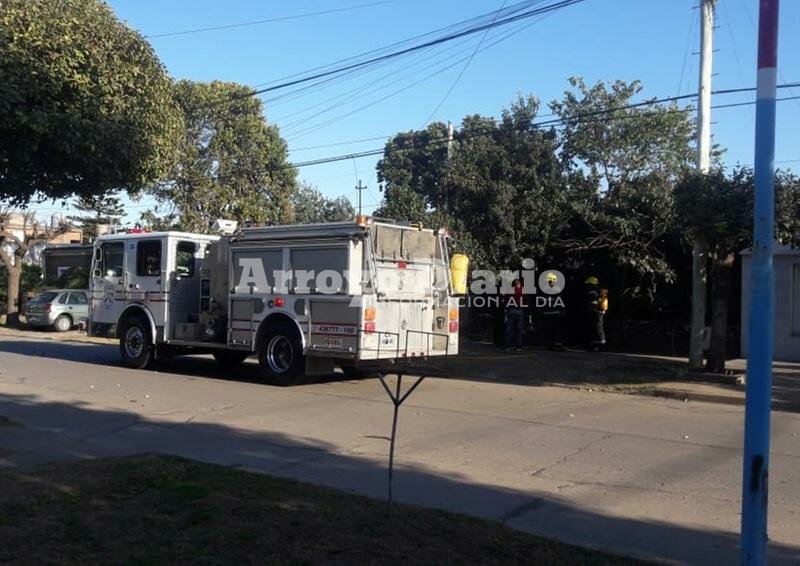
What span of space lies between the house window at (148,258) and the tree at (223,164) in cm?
1747

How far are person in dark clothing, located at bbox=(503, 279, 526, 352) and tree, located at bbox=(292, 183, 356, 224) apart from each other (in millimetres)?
29095

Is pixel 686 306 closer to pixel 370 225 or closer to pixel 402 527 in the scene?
pixel 370 225

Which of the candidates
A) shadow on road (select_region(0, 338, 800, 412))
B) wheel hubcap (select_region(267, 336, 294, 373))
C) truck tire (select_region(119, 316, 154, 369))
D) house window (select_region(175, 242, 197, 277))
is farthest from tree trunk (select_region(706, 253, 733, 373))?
truck tire (select_region(119, 316, 154, 369))

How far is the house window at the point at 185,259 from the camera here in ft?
52.5

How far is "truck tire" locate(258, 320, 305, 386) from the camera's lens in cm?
1376

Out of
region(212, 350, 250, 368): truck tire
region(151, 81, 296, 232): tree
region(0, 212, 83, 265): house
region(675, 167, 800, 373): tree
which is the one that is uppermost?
region(151, 81, 296, 232): tree

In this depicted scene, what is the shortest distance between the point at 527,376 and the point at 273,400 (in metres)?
5.28

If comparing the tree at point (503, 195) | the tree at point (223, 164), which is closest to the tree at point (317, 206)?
the tree at point (223, 164)

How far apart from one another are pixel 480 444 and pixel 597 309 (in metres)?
10.9

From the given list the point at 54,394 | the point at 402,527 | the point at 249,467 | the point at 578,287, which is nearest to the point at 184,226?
the point at 578,287

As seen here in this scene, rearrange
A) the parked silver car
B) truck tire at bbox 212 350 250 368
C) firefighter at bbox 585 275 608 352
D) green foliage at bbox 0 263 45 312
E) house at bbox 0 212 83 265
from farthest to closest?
green foliage at bbox 0 263 45 312 → house at bbox 0 212 83 265 → the parked silver car → firefighter at bbox 585 275 608 352 → truck tire at bbox 212 350 250 368

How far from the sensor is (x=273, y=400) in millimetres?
12484

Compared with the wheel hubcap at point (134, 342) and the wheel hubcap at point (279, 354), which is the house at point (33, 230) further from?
the wheel hubcap at point (279, 354)

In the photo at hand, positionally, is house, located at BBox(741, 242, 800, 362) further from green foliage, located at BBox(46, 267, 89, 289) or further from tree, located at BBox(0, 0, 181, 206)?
green foliage, located at BBox(46, 267, 89, 289)
